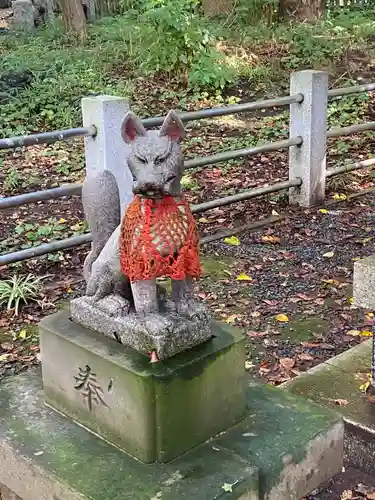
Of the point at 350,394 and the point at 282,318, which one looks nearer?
the point at 350,394

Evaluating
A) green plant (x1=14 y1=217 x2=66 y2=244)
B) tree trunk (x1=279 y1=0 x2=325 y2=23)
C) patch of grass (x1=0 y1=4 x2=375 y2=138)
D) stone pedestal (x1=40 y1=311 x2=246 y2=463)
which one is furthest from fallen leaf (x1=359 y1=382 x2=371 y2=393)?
tree trunk (x1=279 y1=0 x2=325 y2=23)

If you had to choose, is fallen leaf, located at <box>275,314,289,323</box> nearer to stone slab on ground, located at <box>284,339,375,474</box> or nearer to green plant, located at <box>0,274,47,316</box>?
stone slab on ground, located at <box>284,339,375,474</box>

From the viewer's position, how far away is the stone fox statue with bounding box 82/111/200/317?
2.41 metres

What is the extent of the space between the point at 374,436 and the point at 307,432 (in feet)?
1.44

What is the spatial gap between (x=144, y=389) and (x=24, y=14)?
1708cm

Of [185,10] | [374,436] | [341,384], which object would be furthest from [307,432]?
[185,10]

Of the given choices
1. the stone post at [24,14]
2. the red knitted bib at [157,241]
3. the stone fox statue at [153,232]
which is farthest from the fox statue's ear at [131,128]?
the stone post at [24,14]

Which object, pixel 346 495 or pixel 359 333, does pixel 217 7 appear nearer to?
pixel 359 333

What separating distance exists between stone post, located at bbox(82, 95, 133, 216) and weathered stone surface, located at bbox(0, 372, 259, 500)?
258 cm

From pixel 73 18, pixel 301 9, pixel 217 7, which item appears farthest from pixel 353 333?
pixel 73 18

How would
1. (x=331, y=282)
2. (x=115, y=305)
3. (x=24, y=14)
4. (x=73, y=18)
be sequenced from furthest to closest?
(x=24, y=14) < (x=73, y=18) < (x=331, y=282) < (x=115, y=305)

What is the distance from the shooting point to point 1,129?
31.0 feet

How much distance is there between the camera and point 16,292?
4.86m

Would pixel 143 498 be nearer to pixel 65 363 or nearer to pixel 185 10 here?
pixel 65 363
